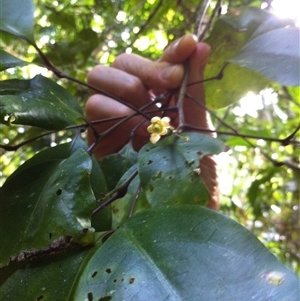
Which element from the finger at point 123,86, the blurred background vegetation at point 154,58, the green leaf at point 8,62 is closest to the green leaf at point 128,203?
the green leaf at point 8,62

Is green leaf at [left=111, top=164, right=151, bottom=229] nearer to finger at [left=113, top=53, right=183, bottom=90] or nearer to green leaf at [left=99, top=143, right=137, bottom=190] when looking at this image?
green leaf at [left=99, top=143, right=137, bottom=190]

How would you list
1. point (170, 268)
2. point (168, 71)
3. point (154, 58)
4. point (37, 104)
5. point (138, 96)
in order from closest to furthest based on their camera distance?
point (170, 268)
point (37, 104)
point (168, 71)
point (138, 96)
point (154, 58)

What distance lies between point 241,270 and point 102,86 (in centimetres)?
58

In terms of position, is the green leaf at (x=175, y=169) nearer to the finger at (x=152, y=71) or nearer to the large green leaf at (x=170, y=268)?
the large green leaf at (x=170, y=268)

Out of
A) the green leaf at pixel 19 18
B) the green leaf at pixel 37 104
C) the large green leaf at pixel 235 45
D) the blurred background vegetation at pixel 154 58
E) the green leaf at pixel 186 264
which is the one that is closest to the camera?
the green leaf at pixel 186 264

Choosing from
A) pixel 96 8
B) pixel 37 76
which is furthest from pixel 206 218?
pixel 96 8

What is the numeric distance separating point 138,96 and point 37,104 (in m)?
0.38

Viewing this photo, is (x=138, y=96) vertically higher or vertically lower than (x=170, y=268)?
higher

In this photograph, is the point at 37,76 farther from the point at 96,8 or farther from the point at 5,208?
the point at 96,8

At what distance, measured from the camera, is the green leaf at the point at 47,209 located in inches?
14.4

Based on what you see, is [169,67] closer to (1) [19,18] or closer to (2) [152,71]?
(2) [152,71]

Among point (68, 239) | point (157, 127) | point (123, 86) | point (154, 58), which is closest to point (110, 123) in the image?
point (123, 86)

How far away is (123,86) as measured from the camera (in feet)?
2.57

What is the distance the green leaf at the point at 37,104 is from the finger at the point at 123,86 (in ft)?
0.86
